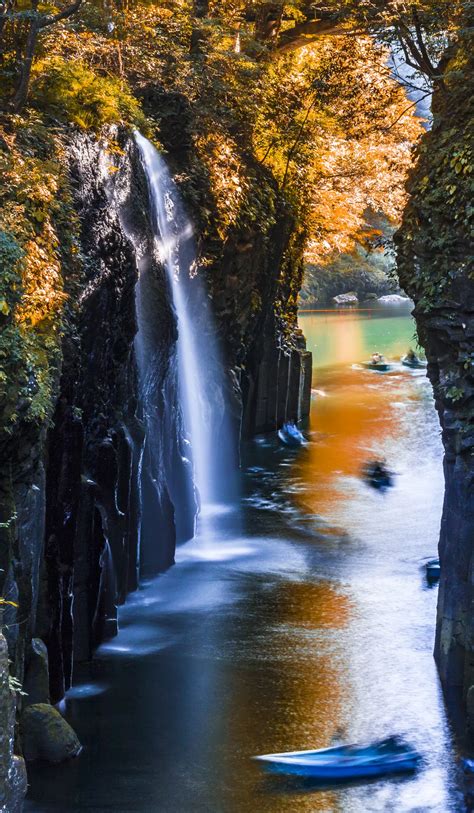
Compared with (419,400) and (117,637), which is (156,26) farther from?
(419,400)

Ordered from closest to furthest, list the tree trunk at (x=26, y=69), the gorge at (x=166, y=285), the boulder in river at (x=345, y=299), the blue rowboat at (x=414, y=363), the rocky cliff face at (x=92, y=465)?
1. the rocky cliff face at (x=92, y=465)
2. the gorge at (x=166, y=285)
3. the tree trunk at (x=26, y=69)
4. the blue rowboat at (x=414, y=363)
5. the boulder in river at (x=345, y=299)

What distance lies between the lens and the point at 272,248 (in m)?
32.9

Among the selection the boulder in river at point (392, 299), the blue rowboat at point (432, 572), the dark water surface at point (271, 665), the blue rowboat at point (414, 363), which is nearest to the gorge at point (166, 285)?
the dark water surface at point (271, 665)

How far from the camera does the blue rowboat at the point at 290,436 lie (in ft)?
114

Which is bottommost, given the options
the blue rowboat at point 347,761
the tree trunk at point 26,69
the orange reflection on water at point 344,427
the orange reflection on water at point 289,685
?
the blue rowboat at point 347,761

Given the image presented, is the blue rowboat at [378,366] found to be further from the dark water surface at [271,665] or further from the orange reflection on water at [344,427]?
the dark water surface at [271,665]

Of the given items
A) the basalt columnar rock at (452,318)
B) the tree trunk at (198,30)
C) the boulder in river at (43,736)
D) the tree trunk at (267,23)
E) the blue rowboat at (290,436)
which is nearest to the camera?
the boulder in river at (43,736)

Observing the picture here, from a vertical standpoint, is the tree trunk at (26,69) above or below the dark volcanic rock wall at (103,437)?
above

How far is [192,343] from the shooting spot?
2734 centimetres

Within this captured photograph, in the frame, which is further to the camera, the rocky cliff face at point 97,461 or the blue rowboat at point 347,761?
the blue rowboat at point 347,761

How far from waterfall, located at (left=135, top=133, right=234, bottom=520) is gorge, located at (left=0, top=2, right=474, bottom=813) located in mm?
90

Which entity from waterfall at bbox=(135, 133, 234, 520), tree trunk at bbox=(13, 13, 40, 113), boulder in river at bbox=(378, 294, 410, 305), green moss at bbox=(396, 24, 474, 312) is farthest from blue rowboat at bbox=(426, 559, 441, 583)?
boulder in river at bbox=(378, 294, 410, 305)

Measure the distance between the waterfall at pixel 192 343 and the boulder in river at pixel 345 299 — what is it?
5429 cm

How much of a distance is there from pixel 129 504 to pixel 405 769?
827cm
